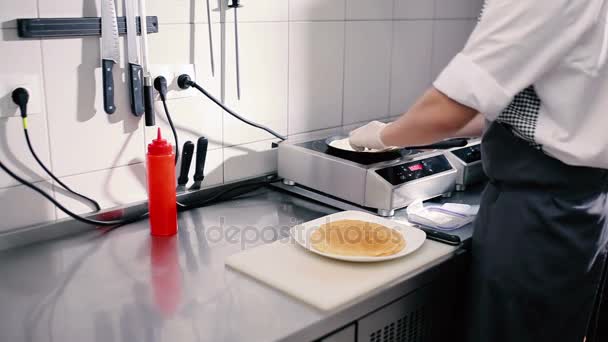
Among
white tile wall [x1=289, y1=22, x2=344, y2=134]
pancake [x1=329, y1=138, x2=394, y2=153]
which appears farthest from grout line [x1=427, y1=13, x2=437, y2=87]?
pancake [x1=329, y1=138, x2=394, y2=153]

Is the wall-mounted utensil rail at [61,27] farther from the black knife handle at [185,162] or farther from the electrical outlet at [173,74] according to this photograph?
the black knife handle at [185,162]

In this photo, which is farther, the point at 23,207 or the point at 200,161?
the point at 200,161

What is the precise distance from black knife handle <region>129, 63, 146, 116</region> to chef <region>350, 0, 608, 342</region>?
507 mm

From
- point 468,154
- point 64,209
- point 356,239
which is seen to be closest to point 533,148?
point 356,239

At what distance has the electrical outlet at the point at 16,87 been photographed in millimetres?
1129

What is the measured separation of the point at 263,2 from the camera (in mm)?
1506

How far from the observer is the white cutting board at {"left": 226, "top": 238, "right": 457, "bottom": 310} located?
3.27 feet

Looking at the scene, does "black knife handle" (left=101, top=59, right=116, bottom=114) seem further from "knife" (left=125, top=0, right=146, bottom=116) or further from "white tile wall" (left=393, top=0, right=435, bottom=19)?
"white tile wall" (left=393, top=0, right=435, bottom=19)

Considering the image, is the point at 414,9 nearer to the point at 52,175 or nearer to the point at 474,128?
the point at 474,128

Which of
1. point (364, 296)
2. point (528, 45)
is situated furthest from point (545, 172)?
point (364, 296)

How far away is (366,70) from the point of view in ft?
6.02

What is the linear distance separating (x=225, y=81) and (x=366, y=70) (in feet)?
1.71

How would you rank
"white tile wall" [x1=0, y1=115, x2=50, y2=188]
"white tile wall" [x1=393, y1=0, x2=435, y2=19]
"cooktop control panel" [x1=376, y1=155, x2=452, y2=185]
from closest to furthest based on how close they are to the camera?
"white tile wall" [x1=0, y1=115, x2=50, y2=188]
"cooktop control panel" [x1=376, y1=155, x2=452, y2=185]
"white tile wall" [x1=393, y1=0, x2=435, y2=19]

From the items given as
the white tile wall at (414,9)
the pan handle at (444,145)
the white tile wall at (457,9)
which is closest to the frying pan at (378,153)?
the pan handle at (444,145)
